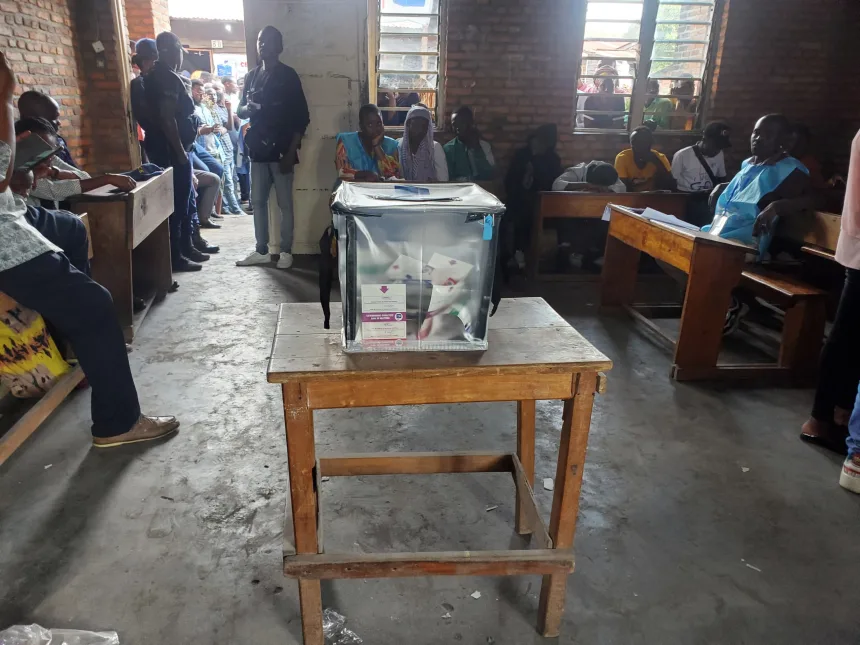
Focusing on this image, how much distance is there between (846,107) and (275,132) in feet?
18.7

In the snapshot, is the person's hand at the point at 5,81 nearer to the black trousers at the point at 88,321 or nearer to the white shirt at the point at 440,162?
the black trousers at the point at 88,321

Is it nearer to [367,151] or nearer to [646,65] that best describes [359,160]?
[367,151]

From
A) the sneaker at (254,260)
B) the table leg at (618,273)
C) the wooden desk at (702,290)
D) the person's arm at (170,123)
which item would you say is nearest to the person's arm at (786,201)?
the wooden desk at (702,290)

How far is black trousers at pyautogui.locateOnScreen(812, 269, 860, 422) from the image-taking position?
2.52m

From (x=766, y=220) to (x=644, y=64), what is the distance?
11.9 feet

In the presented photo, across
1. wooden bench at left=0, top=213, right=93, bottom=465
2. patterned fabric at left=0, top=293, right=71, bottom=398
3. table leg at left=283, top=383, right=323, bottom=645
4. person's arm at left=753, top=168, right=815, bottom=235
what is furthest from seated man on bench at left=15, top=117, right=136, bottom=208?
person's arm at left=753, top=168, right=815, bottom=235

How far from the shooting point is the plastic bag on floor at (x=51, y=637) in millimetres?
1571

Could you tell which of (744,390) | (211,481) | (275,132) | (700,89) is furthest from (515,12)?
(211,481)

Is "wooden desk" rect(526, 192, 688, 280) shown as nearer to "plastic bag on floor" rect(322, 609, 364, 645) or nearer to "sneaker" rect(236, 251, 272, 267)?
"sneaker" rect(236, 251, 272, 267)

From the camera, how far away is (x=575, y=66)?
240 inches

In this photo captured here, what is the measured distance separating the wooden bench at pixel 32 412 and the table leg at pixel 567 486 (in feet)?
6.24

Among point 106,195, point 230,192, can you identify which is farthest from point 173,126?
point 230,192

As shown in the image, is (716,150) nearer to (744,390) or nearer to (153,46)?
(744,390)

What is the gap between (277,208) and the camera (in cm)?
579
